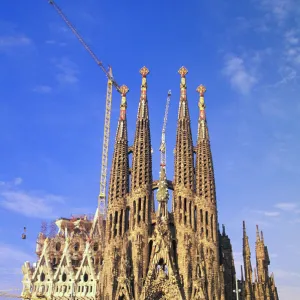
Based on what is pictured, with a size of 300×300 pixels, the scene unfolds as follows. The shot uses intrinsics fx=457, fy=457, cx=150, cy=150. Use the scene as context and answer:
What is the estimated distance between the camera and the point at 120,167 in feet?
180

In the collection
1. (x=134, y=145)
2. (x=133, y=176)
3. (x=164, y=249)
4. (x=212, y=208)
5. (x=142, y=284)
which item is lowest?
(x=142, y=284)

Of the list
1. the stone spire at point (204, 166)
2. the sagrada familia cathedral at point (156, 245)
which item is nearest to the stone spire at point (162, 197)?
the sagrada familia cathedral at point (156, 245)

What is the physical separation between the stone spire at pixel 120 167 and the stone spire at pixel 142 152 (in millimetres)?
1185

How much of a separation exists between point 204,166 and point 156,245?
37.5 feet

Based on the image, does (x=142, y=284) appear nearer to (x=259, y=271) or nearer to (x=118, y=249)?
(x=118, y=249)

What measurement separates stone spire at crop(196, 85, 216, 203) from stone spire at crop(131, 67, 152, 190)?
5838mm

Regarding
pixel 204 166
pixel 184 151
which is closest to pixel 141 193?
pixel 184 151

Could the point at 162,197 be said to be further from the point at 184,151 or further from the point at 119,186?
the point at 184,151

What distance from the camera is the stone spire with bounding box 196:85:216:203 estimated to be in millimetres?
53125

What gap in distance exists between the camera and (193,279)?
4734cm

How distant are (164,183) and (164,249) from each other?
28.2 ft

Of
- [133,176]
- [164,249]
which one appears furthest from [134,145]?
[164,249]

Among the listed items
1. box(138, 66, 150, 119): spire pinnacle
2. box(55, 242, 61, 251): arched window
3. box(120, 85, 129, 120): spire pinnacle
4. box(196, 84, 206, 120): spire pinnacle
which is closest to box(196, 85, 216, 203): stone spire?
box(196, 84, 206, 120): spire pinnacle

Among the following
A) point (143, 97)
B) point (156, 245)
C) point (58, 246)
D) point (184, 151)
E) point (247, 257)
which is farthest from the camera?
point (58, 246)
